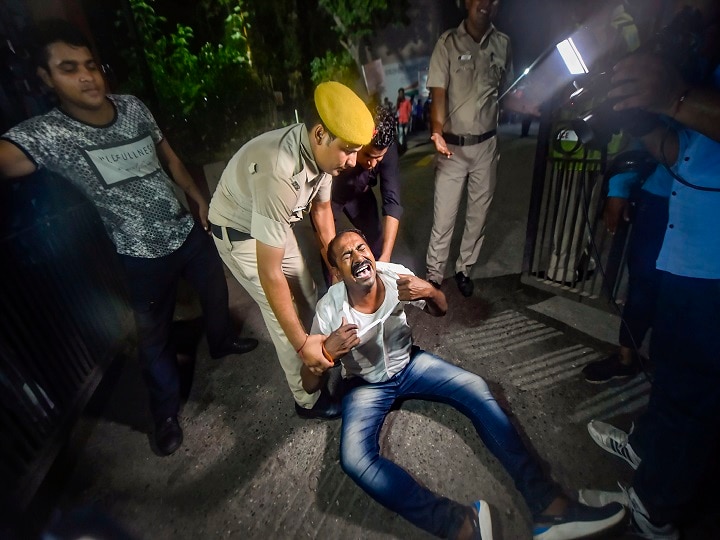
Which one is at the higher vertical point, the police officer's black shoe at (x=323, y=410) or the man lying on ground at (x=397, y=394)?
the man lying on ground at (x=397, y=394)

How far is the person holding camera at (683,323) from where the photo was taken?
1.40 meters

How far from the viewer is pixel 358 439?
199 centimetres

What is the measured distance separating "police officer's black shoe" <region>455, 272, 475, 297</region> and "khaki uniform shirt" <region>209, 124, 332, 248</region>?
6.62 feet

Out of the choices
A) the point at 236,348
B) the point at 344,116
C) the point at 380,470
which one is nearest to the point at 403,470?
the point at 380,470

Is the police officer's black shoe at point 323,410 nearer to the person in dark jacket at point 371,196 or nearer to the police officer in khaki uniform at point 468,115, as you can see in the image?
the person in dark jacket at point 371,196

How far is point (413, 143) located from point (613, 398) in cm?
1028

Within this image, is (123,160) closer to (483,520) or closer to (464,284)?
(483,520)

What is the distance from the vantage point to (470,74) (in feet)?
10.2

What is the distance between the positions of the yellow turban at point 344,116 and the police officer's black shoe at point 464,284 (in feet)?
7.33

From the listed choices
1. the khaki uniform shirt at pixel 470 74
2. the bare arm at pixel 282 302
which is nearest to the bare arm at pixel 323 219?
the bare arm at pixel 282 302

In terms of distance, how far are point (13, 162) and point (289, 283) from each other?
56.1 inches

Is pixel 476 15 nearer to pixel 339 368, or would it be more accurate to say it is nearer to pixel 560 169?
pixel 560 169

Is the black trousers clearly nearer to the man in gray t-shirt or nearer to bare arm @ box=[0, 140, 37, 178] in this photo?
the man in gray t-shirt

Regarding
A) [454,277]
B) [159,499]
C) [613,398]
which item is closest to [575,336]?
[613,398]
